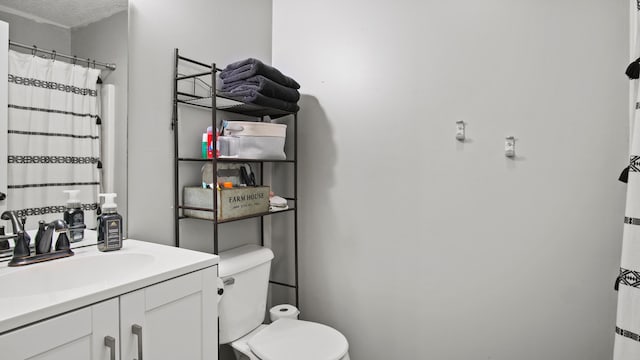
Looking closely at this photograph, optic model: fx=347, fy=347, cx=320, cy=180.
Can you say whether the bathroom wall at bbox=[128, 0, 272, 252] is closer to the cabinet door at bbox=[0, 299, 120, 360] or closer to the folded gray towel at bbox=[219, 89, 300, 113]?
the folded gray towel at bbox=[219, 89, 300, 113]

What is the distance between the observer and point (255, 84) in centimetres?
162

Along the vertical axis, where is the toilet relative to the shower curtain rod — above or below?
below

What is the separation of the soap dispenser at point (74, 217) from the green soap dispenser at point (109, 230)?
74 mm

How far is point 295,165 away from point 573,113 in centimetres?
129

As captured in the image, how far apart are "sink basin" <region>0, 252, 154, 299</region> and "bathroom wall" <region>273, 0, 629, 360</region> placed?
3.33 ft

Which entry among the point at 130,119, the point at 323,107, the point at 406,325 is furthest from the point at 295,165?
the point at 406,325

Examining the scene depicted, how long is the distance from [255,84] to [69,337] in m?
1.18

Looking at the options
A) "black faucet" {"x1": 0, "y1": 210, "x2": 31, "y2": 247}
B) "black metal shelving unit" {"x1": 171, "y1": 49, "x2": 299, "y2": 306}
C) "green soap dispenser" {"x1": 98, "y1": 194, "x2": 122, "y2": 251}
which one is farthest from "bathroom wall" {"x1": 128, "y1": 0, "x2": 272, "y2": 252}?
"black faucet" {"x1": 0, "y1": 210, "x2": 31, "y2": 247}

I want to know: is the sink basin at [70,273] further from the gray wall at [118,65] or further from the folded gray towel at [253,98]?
the folded gray towel at [253,98]

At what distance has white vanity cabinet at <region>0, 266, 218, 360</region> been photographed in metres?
0.76

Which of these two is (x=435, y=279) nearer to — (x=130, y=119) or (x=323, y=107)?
(x=323, y=107)

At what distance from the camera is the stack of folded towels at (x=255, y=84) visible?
1604 millimetres

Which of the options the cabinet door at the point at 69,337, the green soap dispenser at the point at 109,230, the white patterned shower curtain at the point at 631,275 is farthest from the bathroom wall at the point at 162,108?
the white patterned shower curtain at the point at 631,275

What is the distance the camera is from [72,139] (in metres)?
1.27
